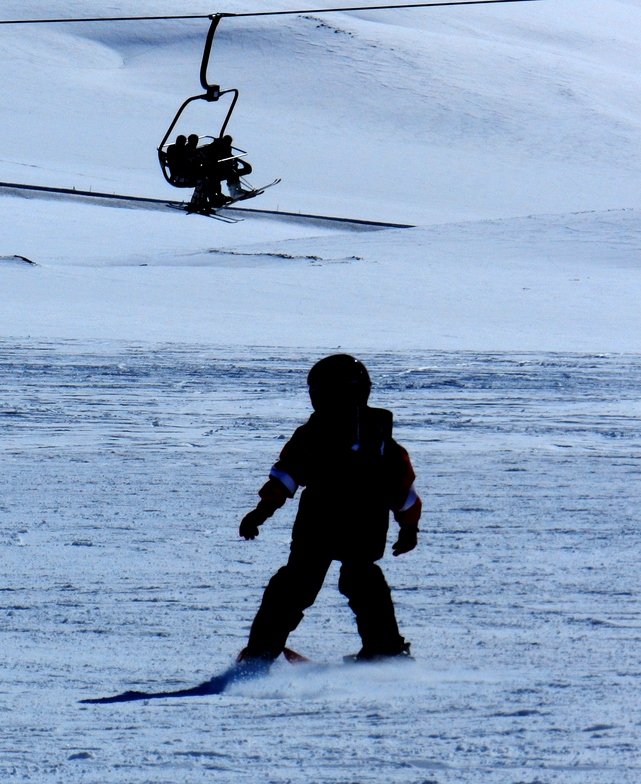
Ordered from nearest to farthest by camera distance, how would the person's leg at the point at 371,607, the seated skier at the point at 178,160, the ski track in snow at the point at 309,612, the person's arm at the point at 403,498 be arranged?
1. the ski track in snow at the point at 309,612
2. the person's arm at the point at 403,498
3. the person's leg at the point at 371,607
4. the seated skier at the point at 178,160

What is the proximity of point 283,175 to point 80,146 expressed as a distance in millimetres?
8768

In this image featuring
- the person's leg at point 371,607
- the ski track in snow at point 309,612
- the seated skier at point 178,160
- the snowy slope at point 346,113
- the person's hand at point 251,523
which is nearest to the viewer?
the ski track in snow at point 309,612

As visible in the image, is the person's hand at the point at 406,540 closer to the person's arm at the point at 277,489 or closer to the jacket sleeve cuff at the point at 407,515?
the jacket sleeve cuff at the point at 407,515

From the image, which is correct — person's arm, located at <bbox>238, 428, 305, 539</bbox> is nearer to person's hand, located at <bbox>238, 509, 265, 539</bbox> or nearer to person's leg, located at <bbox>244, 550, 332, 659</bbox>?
person's hand, located at <bbox>238, 509, 265, 539</bbox>

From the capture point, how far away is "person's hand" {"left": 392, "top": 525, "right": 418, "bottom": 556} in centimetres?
357

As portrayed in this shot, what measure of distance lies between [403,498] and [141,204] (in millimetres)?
29917

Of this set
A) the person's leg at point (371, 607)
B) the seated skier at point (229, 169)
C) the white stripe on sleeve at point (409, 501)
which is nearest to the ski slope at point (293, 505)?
the person's leg at point (371, 607)

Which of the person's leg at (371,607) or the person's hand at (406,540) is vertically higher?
the person's hand at (406,540)

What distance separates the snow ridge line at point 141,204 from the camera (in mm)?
31766

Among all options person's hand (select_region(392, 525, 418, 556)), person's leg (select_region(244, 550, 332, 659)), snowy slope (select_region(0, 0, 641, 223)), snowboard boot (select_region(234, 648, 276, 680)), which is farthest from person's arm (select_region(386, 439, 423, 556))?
snowy slope (select_region(0, 0, 641, 223))

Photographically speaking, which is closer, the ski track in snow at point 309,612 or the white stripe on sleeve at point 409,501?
the ski track in snow at point 309,612

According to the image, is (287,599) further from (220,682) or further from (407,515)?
(407,515)

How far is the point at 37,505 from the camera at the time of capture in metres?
5.80

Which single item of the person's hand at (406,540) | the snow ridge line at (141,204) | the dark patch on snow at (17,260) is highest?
the person's hand at (406,540)
